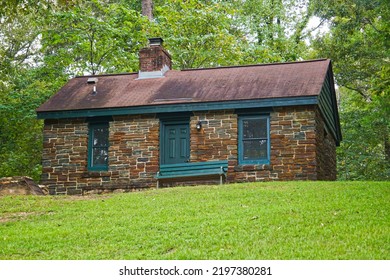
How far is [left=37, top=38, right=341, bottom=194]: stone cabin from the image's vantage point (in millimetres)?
17625

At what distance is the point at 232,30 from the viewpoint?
3177 cm

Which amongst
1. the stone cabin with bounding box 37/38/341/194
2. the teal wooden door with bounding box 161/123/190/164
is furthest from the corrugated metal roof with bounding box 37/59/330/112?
the teal wooden door with bounding box 161/123/190/164

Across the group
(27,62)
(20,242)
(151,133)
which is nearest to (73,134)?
(151,133)

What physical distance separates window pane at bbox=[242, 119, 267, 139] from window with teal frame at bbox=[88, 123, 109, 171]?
13.9 ft

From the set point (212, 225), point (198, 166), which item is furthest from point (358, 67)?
point (212, 225)

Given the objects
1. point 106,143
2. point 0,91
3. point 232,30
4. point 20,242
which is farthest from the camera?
point 232,30

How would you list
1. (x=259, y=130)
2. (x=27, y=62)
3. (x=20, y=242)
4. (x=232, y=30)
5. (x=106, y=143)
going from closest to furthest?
(x=20, y=242)
(x=259, y=130)
(x=106, y=143)
(x=232, y=30)
(x=27, y=62)

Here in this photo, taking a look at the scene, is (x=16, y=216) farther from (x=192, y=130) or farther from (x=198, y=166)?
(x=192, y=130)

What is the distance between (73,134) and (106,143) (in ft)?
3.45

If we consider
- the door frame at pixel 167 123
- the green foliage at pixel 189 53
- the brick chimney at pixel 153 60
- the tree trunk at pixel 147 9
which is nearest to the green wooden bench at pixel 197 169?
the door frame at pixel 167 123

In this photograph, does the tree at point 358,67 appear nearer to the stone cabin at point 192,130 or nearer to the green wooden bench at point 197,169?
the stone cabin at point 192,130

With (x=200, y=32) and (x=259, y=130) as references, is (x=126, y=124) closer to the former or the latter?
(x=259, y=130)

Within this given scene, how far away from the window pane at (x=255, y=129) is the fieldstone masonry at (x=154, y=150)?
298mm

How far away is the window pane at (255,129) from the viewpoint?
59.1ft
